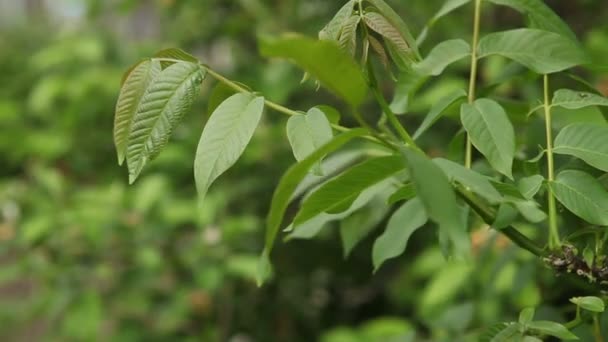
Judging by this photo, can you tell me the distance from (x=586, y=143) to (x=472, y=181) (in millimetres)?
129

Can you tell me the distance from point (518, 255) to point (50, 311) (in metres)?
1.05

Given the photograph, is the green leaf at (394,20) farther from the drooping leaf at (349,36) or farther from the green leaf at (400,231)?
the green leaf at (400,231)

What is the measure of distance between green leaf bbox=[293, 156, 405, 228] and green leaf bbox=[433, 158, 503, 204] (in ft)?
0.11

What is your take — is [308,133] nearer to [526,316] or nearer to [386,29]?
[386,29]

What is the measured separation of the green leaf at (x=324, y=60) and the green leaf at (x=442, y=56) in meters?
0.24

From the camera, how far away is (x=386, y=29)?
496 millimetres

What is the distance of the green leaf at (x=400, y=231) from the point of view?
1.97 ft

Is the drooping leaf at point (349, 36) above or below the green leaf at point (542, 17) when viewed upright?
above

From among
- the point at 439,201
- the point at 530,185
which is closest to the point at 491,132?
the point at 530,185

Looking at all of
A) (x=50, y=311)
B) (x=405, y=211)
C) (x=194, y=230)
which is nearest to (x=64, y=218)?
(x=50, y=311)

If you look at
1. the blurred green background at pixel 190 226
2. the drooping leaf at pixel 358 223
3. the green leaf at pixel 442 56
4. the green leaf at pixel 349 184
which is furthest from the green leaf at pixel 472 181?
the blurred green background at pixel 190 226

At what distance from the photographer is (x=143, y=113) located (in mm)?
491

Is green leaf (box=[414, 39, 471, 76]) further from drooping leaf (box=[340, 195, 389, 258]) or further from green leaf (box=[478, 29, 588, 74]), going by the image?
drooping leaf (box=[340, 195, 389, 258])

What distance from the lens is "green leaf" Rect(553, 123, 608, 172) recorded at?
21.1 inches
